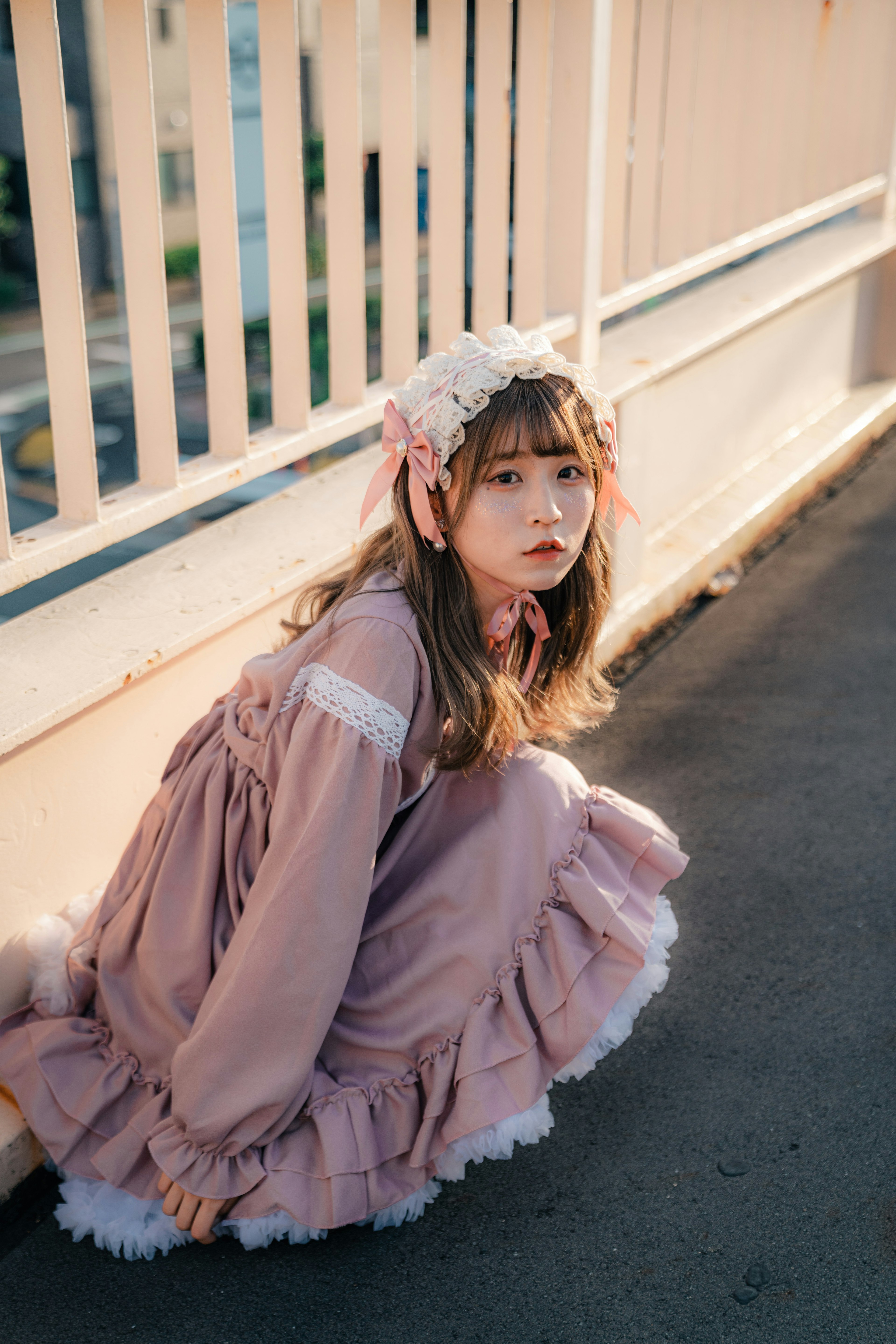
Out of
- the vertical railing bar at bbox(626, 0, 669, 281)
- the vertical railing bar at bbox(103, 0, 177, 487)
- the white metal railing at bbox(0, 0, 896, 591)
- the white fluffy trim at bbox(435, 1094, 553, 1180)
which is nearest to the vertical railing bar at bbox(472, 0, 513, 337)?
the white metal railing at bbox(0, 0, 896, 591)

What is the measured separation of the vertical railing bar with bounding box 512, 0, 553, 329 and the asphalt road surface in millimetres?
1261

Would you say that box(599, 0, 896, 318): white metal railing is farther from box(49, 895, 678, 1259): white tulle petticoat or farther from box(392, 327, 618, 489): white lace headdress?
box(49, 895, 678, 1259): white tulle petticoat

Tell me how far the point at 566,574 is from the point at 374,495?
12.8 inches

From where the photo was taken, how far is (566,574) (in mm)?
1849

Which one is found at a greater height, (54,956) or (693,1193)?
(54,956)

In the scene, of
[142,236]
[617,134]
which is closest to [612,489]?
[142,236]

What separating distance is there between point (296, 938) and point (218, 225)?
4.12 ft

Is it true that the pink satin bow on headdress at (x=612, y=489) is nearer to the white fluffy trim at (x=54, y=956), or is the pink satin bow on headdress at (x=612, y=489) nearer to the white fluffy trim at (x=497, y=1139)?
the white fluffy trim at (x=497, y=1139)

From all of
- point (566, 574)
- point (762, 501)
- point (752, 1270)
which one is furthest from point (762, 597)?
point (752, 1270)

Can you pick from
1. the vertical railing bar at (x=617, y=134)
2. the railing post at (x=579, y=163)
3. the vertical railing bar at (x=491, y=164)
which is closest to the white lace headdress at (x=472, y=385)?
the vertical railing bar at (x=491, y=164)

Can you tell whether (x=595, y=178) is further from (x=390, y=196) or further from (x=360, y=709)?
(x=360, y=709)

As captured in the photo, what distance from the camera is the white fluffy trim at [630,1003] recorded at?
1.66 metres

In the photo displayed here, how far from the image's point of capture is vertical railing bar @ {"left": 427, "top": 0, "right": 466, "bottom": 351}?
2.54 m

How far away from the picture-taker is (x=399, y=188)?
251 centimetres
